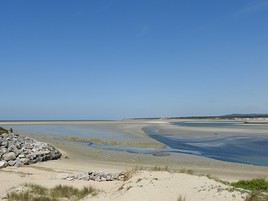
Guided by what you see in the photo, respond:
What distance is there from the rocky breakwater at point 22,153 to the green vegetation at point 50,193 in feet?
29.9

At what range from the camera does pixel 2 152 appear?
92.0ft

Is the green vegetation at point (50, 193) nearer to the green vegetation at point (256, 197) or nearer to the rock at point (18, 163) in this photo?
the green vegetation at point (256, 197)

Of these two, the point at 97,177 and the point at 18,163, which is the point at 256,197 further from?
the point at 18,163

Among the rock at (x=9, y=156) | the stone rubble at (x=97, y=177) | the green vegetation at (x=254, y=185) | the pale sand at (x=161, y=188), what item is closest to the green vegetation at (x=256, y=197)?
the pale sand at (x=161, y=188)

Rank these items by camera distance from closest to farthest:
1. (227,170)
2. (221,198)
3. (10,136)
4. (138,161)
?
(221,198)
(227,170)
(138,161)
(10,136)

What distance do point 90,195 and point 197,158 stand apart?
1609 cm

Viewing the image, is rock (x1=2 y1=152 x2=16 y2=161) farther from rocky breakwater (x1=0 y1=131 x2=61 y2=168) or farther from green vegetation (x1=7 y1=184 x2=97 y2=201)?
green vegetation (x1=7 y1=184 x2=97 y2=201)

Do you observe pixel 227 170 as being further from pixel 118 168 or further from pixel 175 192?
pixel 175 192

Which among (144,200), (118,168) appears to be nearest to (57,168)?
(118,168)

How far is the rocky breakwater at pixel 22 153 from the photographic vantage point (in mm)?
25952

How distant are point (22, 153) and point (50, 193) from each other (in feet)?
40.3

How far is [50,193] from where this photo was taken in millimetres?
15992

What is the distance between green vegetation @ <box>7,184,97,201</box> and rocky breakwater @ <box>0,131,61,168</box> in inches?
358

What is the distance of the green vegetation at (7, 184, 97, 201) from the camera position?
1507 cm
